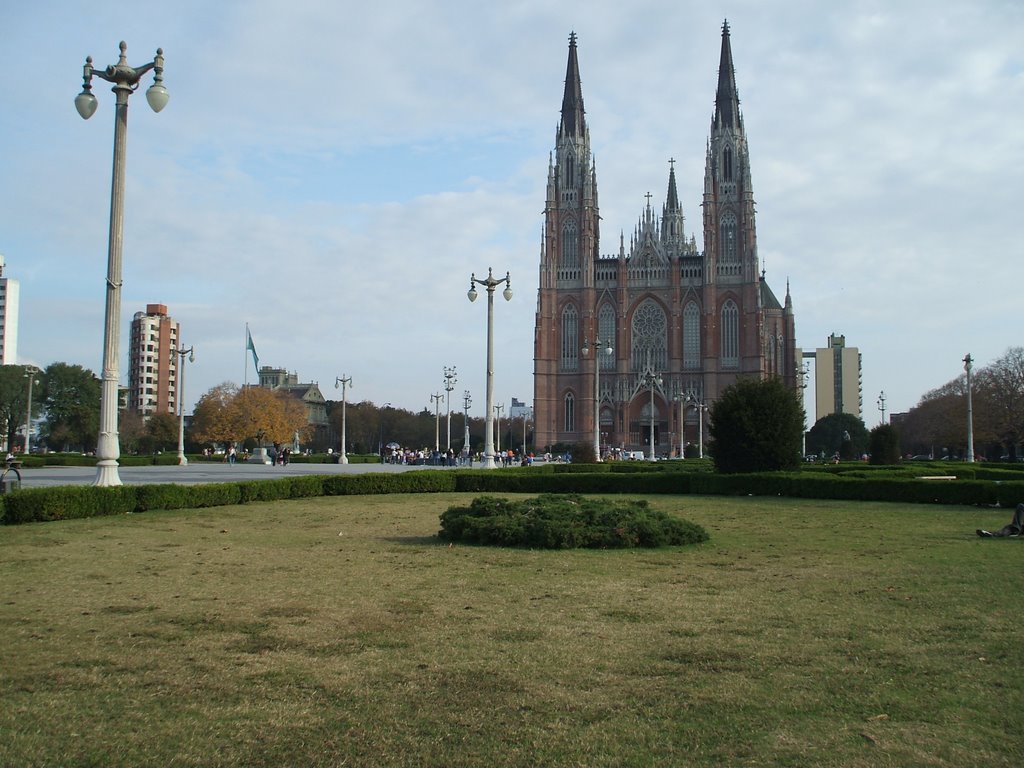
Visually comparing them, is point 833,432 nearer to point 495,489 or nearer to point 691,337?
point 691,337

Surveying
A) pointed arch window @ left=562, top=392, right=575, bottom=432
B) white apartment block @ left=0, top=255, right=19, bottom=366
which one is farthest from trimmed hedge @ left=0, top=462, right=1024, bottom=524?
white apartment block @ left=0, top=255, right=19, bottom=366

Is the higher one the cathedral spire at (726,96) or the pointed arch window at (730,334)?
the cathedral spire at (726,96)

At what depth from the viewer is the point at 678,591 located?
8727 mm

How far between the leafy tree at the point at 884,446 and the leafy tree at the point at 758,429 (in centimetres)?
1652

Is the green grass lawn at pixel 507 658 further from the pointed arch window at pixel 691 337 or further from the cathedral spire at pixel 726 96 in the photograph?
the cathedral spire at pixel 726 96

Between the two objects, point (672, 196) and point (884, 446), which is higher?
point (672, 196)

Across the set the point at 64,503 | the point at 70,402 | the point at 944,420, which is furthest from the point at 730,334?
the point at 64,503

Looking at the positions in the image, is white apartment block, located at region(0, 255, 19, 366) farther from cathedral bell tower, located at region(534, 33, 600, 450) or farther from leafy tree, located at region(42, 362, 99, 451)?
cathedral bell tower, located at region(534, 33, 600, 450)

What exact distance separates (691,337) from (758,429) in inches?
2572

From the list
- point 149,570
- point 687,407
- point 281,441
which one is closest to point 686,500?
point 149,570

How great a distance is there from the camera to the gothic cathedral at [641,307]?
8881cm

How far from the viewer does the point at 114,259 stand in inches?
634

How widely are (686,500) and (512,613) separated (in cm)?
1558

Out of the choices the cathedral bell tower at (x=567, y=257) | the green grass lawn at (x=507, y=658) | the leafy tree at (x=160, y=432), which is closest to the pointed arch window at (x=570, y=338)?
the cathedral bell tower at (x=567, y=257)
